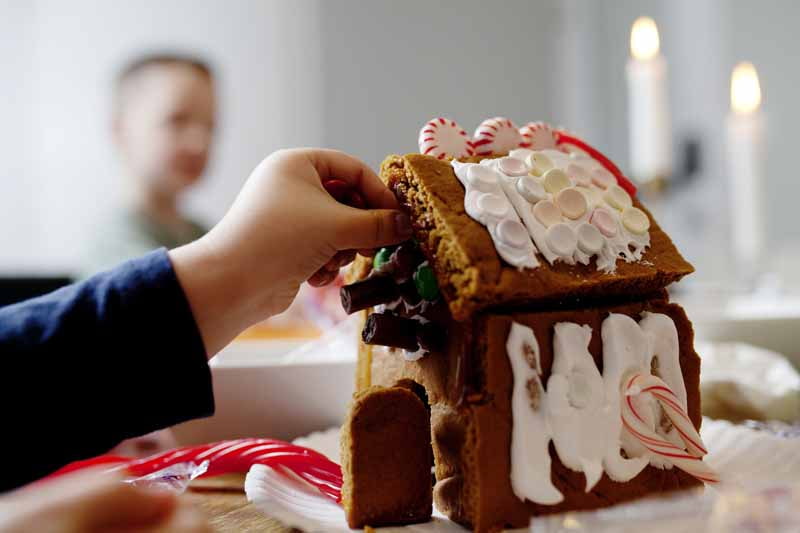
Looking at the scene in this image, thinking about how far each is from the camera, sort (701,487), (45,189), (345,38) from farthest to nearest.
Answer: (345,38)
(45,189)
(701,487)

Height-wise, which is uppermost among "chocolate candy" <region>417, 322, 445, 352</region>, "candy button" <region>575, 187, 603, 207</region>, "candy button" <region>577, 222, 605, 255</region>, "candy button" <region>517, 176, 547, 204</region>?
"candy button" <region>517, 176, 547, 204</region>

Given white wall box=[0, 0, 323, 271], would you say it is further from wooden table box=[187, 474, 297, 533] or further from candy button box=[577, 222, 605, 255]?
candy button box=[577, 222, 605, 255]

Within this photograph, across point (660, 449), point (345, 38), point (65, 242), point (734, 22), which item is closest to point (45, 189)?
point (65, 242)

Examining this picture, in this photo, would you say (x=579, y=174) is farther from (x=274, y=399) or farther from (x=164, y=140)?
(x=164, y=140)

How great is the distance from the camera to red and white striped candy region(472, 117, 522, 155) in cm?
73

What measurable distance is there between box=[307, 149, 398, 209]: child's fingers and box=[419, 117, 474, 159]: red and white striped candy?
0.07 metres

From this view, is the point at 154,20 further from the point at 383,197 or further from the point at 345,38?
the point at 383,197

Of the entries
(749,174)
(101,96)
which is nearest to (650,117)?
(749,174)

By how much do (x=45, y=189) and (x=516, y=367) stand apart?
118 inches

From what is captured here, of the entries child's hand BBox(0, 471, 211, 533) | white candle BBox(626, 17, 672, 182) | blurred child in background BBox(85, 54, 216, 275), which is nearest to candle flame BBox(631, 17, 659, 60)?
white candle BBox(626, 17, 672, 182)

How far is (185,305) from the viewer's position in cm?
56

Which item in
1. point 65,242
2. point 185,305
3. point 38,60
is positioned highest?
point 38,60

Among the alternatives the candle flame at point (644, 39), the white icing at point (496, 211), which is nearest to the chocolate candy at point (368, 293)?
the white icing at point (496, 211)

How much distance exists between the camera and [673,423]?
637 mm
